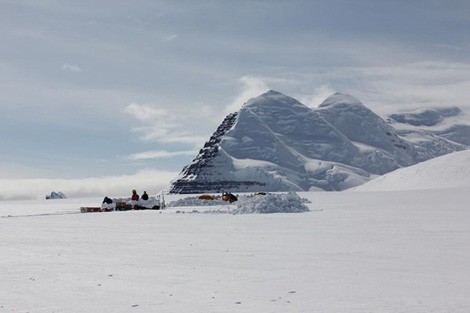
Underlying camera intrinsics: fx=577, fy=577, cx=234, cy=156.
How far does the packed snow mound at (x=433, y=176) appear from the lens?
4747 inches

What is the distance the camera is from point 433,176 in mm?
127188

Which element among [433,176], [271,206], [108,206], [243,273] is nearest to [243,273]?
[243,273]

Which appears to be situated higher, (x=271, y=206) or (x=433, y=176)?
(x=433, y=176)

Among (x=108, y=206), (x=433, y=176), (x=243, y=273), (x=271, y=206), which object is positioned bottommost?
(x=243, y=273)

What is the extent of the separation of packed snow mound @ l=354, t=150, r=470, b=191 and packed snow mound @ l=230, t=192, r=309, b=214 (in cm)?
8485

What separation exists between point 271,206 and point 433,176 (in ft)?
319

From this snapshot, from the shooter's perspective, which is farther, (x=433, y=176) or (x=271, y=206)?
(x=433, y=176)

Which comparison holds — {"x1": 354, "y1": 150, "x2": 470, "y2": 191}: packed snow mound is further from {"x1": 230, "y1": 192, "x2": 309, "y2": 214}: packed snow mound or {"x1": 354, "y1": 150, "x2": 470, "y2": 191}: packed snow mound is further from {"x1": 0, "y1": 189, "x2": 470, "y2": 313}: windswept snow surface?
{"x1": 0, "y1": 189, "x2": 470, "y2": 313}: windswept snow surface

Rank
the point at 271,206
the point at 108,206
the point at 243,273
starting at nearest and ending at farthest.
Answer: the point at 243,273 → the point at 271,206 → the point at 108,206

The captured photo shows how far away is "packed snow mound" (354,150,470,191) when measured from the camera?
12056 centimetres

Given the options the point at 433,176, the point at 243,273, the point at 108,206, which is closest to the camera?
the point at 243,273

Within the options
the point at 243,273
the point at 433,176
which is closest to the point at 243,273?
the point at 243,273

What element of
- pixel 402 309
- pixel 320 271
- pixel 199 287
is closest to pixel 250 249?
pixel 320 271

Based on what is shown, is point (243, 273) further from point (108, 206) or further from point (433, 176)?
point (433, 176)
